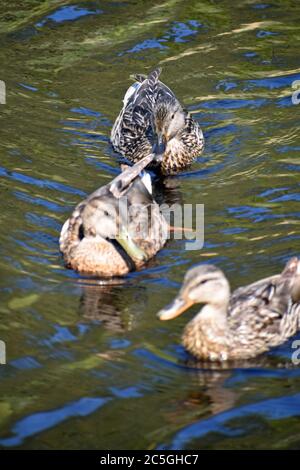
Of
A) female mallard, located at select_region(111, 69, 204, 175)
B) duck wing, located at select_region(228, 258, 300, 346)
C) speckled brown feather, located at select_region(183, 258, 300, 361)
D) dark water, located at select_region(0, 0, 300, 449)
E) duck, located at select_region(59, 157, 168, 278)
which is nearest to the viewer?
dark water, located at select_region(0, 0, 300, 449)

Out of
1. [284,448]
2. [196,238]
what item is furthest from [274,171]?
[284,448]

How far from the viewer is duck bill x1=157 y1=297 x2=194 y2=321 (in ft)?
25.4

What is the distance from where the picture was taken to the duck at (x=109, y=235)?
9539 mm

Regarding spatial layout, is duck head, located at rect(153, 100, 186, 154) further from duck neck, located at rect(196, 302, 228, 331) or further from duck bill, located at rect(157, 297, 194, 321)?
duck bill, located at rect(157, 297, 194, 321)

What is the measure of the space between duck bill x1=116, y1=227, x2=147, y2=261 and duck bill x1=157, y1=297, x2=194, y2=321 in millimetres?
1815

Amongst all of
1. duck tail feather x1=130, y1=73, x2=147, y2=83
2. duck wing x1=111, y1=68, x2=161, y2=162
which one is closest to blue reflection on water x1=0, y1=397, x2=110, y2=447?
duck wing x1=111, y1=68, x2=161, y2=162

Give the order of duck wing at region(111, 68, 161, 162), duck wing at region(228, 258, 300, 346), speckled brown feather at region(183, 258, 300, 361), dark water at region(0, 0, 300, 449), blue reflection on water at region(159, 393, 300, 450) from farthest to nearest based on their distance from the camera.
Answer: duck wing at region(111, 68, 161, 162) < duck wing at region(228, 258, 300, 346) < speckled brown feather at region(183, 258, 300, 361) < dark water at region(0, 0, 300, 449) < blue reflection on water at region(159, 393, 300, 450)

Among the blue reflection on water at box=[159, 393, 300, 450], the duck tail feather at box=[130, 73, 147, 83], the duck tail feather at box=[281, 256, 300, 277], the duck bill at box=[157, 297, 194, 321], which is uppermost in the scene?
the duck tail feather at box=[130, 73, 147, 83]

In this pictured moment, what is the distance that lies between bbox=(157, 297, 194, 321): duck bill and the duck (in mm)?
1798

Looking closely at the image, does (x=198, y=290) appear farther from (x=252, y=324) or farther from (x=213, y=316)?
(x=252, y=324)

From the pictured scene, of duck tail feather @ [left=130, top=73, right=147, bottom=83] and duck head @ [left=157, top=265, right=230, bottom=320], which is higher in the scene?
duck tail feather @ [left=130, top=73, right=147, bottom=83]

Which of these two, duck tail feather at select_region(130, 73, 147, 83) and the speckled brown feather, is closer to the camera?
the speckled brown feather

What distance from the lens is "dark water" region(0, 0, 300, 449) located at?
23.2 ft
